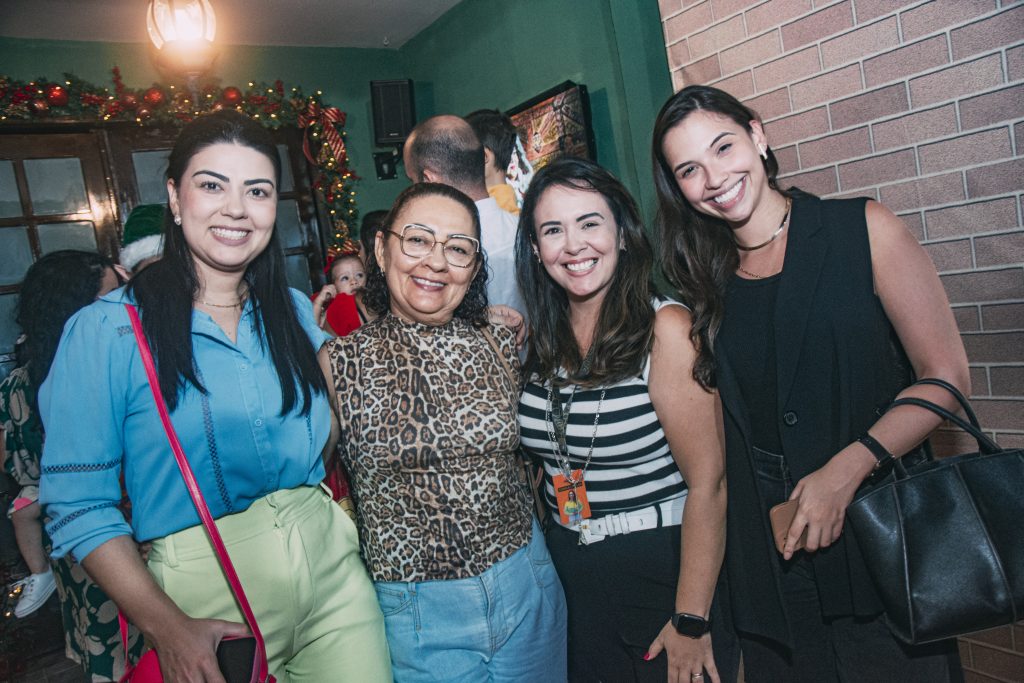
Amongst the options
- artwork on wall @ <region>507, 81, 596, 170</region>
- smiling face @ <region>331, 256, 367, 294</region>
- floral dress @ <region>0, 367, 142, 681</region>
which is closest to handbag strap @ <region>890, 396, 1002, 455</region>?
floral dress @ <region>0, 367, 142, 681</region>

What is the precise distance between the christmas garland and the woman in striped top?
3275 mm

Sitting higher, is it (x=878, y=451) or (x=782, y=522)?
(x=878, y=451)

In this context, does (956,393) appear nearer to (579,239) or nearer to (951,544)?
(951,544)

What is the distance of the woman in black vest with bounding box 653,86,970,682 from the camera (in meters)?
1.34

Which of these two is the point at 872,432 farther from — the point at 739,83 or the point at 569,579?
the point at 739,83

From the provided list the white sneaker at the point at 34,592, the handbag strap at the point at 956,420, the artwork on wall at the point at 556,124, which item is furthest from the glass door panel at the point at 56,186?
the handbag strap at the point at 956,420

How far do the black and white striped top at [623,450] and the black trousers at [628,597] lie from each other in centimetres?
8

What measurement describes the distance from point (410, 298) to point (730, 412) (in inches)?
31.4

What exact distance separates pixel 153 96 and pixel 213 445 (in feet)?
14.1

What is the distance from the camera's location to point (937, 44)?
6.43 feet

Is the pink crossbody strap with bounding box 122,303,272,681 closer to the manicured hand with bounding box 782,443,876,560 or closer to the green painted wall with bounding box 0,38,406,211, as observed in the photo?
the manicured hand with bounding box 782,443,876,560

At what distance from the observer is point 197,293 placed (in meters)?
1.41

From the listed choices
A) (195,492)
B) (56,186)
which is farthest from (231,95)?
(195,492)

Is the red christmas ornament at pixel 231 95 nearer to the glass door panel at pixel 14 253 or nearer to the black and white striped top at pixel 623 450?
the glass door panel at pixel 14 253
